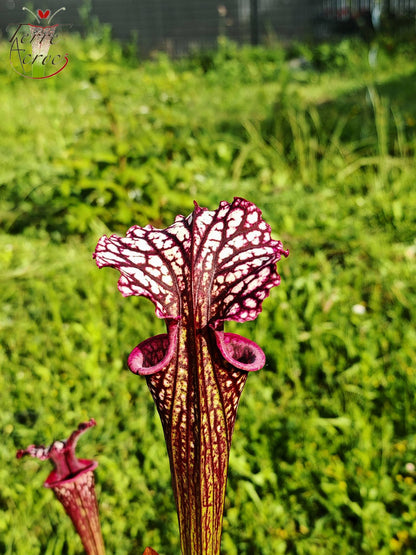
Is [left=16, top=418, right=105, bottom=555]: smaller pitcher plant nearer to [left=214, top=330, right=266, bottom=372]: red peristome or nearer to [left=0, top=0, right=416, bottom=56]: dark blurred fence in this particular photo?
[left=214, top=330, right=266, bottom=372]: red peristome

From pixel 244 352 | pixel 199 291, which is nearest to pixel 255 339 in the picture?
pixel 244 352

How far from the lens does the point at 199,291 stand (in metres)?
0.71

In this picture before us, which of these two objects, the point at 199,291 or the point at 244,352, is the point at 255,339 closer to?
the point at 244,352

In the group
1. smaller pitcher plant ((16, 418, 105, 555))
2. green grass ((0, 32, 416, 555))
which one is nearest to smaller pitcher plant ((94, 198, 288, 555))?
smaller pitcher plant ((16, 418, 105, 555))

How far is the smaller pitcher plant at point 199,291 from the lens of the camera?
27.5 inches

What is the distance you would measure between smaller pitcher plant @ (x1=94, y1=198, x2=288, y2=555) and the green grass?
3.48 ft

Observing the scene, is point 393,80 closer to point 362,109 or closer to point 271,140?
point 362,109

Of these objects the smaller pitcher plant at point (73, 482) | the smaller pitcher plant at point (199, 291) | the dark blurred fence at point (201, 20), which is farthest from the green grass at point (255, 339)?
the dark blurred fence at point (201, 20)

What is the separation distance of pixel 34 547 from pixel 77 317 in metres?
1.23

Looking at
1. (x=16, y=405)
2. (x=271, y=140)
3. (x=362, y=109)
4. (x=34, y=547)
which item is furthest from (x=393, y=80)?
(x=34, y=547)

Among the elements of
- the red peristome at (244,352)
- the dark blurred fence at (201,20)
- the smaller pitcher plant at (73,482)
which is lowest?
the smaller pitcher plant at (73,482)

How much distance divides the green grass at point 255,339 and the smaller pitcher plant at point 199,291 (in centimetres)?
106

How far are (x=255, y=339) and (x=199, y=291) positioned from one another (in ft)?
5.65

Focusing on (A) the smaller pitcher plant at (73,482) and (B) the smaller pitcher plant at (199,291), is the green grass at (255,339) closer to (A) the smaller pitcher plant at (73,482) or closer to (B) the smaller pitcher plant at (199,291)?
(A) the smaller pitcher plant at (73,482)
